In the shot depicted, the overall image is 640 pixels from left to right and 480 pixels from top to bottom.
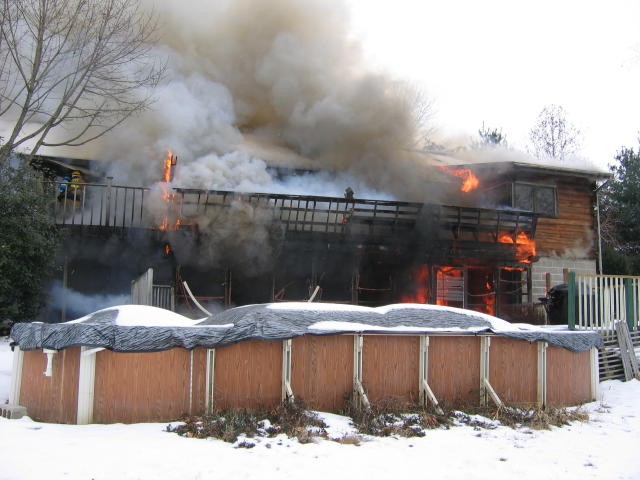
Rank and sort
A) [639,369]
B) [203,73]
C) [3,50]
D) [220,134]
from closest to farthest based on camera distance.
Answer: [639,369], [3,50], [220,134], [203,73]

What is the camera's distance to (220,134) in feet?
51.8

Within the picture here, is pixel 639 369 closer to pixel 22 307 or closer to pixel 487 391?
pixel 487 391

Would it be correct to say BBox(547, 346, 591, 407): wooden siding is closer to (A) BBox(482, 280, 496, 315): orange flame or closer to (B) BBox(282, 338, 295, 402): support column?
(B) BBox(282, 338, 295, 402): support column

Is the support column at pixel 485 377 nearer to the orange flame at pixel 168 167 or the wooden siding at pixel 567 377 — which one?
the wooden siding at pixel 567 377

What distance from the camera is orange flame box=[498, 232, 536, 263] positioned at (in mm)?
15500

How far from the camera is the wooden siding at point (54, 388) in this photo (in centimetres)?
635

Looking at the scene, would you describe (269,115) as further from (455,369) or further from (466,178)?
(455,369)

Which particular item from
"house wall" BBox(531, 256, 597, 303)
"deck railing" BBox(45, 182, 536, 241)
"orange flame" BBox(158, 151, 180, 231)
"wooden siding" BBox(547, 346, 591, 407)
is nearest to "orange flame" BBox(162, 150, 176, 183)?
"orange flame" BBox(158, 151, 180, 231)

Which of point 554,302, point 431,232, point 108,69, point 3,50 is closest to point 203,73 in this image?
point 108,69

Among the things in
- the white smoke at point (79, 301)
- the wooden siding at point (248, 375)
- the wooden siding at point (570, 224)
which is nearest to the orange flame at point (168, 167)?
the white smoke at point (79, 301)

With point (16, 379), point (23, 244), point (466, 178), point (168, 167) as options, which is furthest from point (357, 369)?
point (466, 178)

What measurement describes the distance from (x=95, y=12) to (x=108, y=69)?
1.28 m

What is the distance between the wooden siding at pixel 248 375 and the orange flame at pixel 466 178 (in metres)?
13.1

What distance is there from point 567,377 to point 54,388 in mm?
7346
